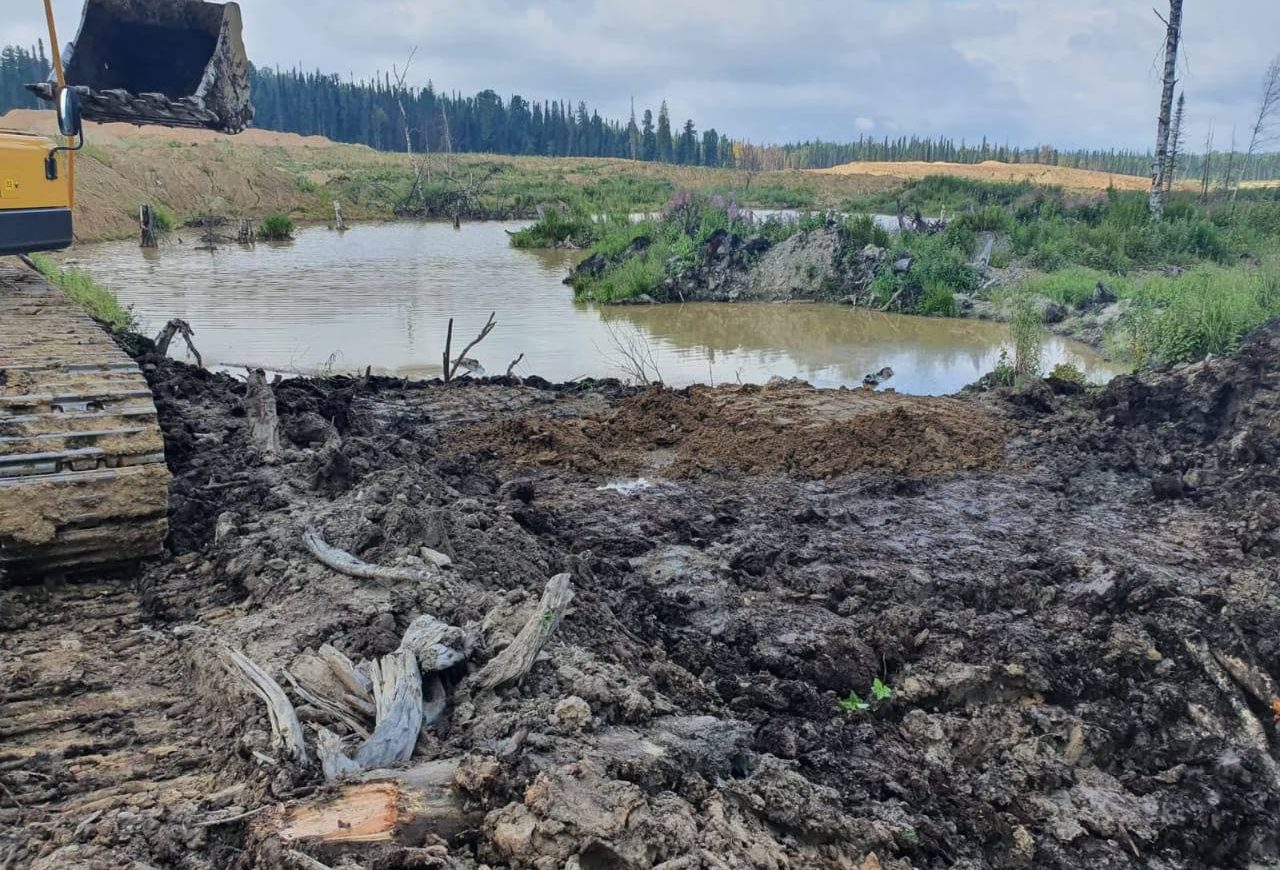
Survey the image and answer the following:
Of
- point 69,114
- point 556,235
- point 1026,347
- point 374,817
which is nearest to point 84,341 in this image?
point 69,114

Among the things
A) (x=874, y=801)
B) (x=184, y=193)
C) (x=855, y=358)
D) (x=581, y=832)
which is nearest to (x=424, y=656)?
(x=581, y=832)

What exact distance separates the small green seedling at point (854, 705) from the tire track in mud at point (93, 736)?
271cm

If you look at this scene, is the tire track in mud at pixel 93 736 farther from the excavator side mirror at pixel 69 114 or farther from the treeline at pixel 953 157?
the treeline at pixel 953 157

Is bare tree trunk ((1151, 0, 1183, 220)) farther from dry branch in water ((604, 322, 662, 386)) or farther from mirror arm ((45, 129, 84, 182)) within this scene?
mirror arm ((45, 129, 84, 182))

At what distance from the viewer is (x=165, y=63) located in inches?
396

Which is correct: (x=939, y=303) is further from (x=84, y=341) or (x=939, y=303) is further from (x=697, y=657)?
(x=84, y=341)

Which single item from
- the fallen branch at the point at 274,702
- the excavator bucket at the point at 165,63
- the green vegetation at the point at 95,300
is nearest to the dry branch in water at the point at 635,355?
the excavator bucket at the point at 165,63

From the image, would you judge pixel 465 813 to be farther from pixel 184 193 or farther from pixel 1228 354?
pixel 184 193

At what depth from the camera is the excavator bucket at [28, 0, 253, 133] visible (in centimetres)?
915

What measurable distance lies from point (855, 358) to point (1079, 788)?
10.7m

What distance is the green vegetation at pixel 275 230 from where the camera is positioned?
29281mm

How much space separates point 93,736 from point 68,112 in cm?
513

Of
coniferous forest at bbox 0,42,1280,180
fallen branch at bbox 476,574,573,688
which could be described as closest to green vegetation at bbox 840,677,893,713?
fallen branch at bbox 476,574,573,688

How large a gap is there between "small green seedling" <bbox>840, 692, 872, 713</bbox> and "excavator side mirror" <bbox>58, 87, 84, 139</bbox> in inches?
259
